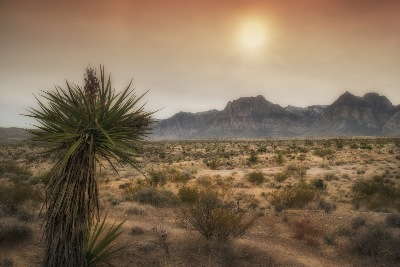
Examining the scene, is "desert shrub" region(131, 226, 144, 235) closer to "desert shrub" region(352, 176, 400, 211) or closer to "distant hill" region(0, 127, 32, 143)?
"desert shrub" region(352, 176, 400, 211)

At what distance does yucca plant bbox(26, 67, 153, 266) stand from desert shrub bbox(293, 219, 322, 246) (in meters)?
6.35

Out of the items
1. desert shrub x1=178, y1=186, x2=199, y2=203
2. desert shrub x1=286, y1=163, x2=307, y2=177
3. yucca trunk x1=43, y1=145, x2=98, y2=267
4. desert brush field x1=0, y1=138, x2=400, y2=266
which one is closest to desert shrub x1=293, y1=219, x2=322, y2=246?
desert brush field x1=0, y1=138, x2=400, y2=266

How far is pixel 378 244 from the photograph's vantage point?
26.2ft

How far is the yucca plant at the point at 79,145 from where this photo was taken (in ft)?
17.5

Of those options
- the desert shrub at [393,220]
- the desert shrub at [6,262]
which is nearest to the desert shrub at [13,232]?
the desert shrub at [6,262]

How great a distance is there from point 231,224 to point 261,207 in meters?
4.73

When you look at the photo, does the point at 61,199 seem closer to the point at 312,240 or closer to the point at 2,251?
the point at 2,251

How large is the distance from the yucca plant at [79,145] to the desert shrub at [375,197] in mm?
10847

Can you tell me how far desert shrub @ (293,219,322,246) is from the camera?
8945mm

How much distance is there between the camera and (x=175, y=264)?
7516mm

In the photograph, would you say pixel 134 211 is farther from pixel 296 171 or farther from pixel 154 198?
pixel 296 171

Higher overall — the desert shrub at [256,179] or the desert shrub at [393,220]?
the desert shrub at [393,220]

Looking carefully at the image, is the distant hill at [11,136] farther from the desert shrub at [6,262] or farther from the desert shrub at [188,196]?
the desert shrub at [6,262]

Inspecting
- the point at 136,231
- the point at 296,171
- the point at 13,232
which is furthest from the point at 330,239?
the point at 296,171
